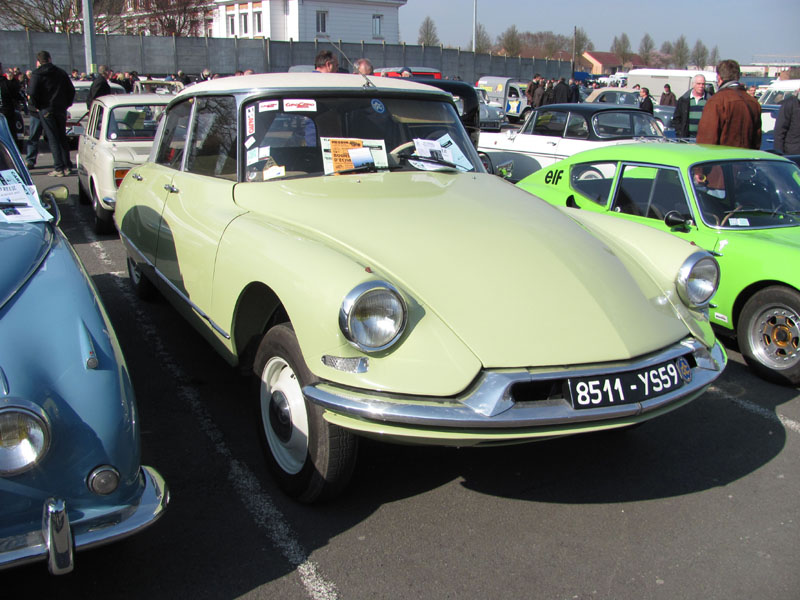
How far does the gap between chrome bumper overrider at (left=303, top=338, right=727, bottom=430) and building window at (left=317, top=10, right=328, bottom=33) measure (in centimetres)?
5543

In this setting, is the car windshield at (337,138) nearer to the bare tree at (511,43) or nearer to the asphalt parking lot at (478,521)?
the asphalt parking lot at (478,521)

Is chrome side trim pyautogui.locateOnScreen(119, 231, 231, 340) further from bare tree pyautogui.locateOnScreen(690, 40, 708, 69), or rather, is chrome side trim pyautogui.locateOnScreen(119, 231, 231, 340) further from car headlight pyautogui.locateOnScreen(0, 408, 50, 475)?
bare tree pyautogui.locateOnScreen(690, 40, 708, 69)

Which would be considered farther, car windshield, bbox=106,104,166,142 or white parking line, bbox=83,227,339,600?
car windshield, bbox=106,104,166,142

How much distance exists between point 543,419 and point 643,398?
46 centimetres

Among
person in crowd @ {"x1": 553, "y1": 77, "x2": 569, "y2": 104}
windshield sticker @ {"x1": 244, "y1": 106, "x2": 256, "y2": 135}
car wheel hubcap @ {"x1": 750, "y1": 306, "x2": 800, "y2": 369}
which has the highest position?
person in crowd @ {"x1": 553, "y1": 77, "x2": 569, "y2": 104}

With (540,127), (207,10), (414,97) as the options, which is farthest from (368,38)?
(414,97)

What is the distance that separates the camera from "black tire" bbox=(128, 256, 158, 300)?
559cm

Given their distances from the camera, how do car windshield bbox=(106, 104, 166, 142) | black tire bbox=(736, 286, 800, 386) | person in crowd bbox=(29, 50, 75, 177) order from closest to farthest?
black tire bbox=(736, 286, 800, 386) → car windshield bbox=(106, 104, 166, 142) → person in crowd bbox=(29, 50, 75, 177)

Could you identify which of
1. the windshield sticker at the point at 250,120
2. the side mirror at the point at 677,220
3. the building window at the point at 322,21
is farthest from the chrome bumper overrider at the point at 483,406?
the building window at the point at 322,21

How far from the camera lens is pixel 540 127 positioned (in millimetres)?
10891

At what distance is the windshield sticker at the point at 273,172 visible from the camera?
3.66 meters

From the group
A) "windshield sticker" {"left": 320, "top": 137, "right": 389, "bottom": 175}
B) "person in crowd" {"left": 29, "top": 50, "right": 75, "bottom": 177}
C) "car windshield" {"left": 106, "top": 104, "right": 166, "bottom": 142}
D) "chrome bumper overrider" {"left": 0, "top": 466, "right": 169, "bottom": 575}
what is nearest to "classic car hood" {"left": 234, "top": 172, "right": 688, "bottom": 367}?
"windshield sticker" {"left": 320, "top": 137, "right": 389, "bottom": 175}

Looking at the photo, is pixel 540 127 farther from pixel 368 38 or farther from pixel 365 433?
pixel 368 38

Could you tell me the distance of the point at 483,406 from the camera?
95.9 inches
